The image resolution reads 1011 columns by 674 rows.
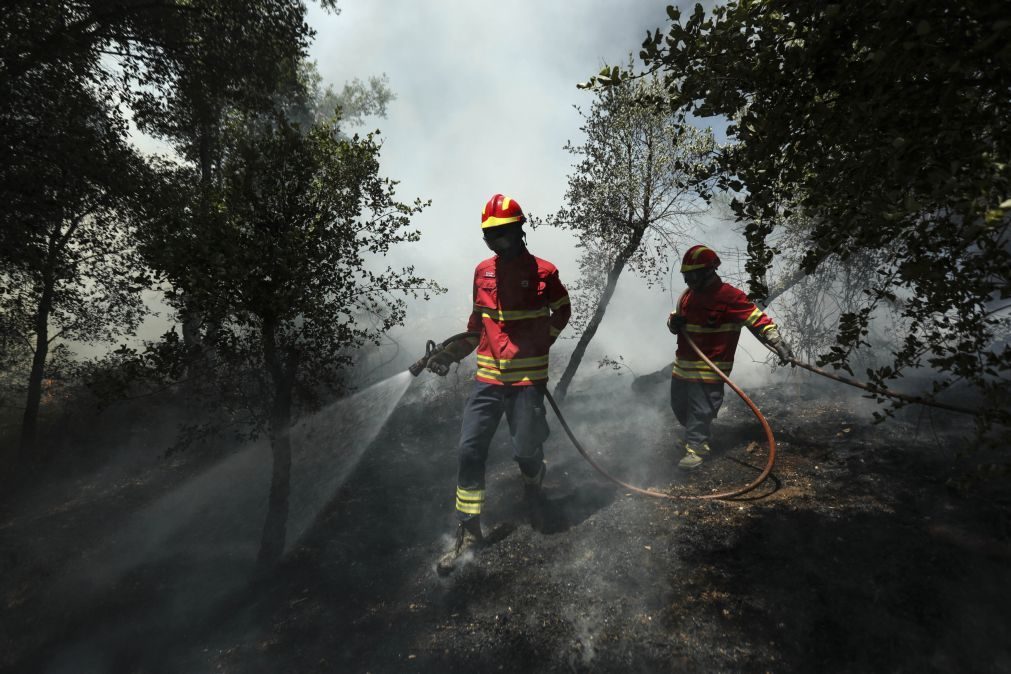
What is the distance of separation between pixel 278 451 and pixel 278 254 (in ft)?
7.18

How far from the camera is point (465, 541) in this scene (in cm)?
425

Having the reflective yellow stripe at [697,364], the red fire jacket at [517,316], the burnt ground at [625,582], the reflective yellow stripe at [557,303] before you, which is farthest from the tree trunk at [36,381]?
the reflective yellow stripe at [697,364]

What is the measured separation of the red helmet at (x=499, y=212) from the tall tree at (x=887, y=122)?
1.44 metres

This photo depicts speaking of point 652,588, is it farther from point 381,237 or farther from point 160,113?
point 160,113

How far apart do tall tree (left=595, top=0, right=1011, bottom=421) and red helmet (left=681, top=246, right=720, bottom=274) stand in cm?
218

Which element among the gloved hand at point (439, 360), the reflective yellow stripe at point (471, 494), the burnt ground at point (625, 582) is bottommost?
the burnt ground at point (625, 582)

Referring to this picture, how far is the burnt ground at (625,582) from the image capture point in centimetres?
288

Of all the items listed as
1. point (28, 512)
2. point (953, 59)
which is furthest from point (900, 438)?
point (28, 512)

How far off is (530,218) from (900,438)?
559 centimetres

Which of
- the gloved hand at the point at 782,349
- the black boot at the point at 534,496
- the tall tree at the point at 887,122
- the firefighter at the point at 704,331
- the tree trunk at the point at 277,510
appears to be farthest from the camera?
the tree trunk at the point at 277,510

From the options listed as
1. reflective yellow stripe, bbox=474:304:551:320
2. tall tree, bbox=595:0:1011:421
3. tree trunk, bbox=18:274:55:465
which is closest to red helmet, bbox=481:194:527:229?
→ reflective yellow stripe, bbox=474:304:551:320

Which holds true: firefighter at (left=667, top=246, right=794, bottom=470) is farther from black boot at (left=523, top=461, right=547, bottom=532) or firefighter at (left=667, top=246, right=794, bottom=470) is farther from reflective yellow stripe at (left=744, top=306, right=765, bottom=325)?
black boot at (left=523, top=461, right=547, bottom=532)

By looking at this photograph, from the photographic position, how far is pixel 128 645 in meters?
4.67

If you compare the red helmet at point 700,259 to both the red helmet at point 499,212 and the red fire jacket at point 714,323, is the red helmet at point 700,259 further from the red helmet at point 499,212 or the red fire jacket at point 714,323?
the red helmet at point 499,212
